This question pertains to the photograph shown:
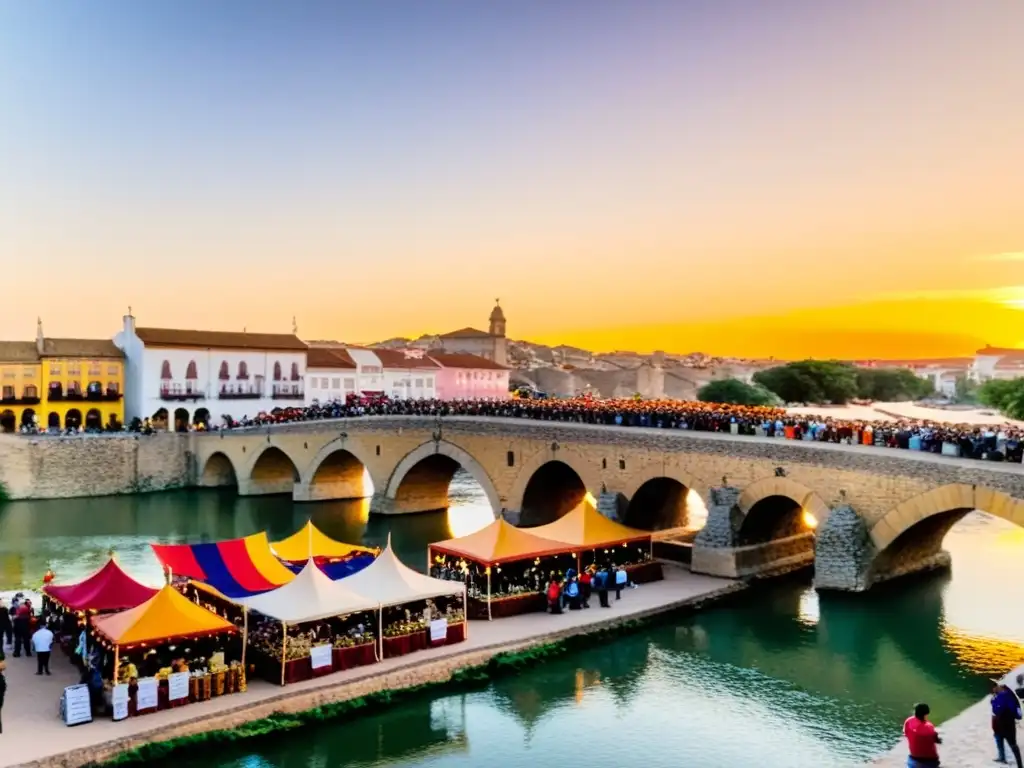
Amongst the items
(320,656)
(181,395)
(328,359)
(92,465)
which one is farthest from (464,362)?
(320,656)

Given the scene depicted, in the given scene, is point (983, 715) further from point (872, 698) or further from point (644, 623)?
point (644, 623)

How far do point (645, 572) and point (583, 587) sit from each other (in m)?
3.07

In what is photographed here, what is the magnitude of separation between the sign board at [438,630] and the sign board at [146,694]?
16.6ft

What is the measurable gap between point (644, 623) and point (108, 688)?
10674 millimetres

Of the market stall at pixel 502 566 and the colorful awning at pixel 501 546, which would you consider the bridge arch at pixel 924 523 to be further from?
the colorful awning at pixel 501 546

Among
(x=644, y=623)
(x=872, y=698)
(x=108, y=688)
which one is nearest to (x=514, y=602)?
A: (x=644, y=623)

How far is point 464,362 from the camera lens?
74.1 m

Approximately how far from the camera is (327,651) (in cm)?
1551

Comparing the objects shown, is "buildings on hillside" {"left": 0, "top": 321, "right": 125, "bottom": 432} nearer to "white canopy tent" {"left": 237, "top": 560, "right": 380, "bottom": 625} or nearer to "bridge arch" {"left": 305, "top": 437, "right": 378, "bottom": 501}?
"bridge arch" {"left": 305, "top": 437, "right": 378, "bottom": 501}

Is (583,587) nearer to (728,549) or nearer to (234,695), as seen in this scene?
(728,549)

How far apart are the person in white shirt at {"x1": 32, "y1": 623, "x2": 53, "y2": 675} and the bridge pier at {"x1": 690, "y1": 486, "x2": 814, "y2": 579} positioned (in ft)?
49.5

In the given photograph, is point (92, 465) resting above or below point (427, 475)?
below

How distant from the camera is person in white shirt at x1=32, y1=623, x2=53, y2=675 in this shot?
618 inches

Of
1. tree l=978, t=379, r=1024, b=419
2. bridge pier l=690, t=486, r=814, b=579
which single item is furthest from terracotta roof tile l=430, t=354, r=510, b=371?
bridge pier l=690, t=486, r=814, b=579
